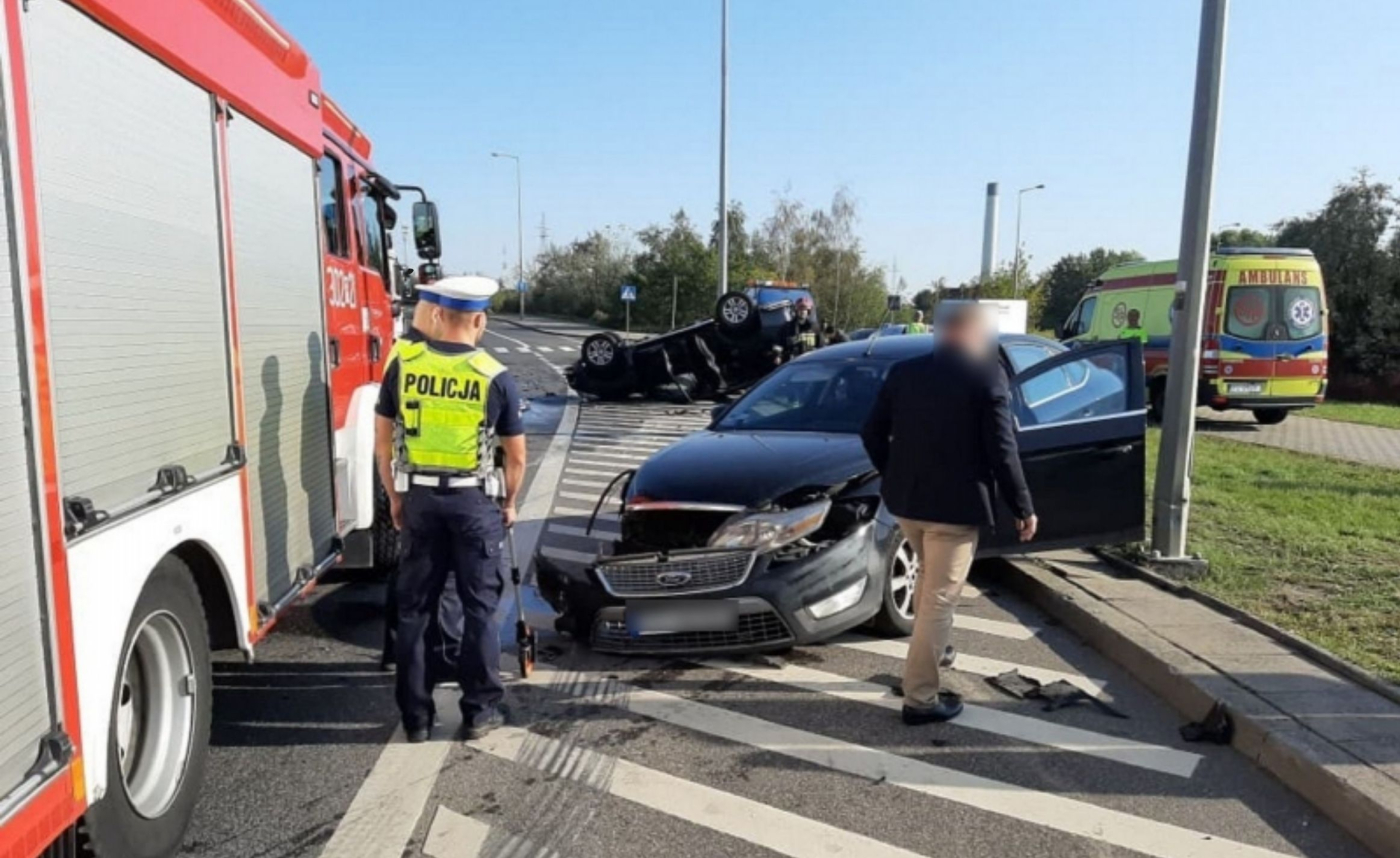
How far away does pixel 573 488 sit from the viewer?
10133mm

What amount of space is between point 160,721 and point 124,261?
141 centimetres

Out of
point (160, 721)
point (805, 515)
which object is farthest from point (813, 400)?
point (160, 721)

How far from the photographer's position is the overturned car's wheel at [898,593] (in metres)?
5.26

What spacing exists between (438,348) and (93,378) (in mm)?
1490

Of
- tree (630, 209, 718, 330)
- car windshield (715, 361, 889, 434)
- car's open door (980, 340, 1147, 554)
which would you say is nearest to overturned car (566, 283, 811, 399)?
car windshield (715, 361, 889, 434)

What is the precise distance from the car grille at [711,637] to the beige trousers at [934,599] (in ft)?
2.30

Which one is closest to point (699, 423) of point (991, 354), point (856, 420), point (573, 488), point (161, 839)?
point (573, 488)

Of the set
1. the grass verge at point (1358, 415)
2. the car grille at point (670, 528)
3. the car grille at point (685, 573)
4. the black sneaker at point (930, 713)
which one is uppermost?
the car grille at point (670, 528)

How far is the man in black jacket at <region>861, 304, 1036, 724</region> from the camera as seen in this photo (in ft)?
13.6

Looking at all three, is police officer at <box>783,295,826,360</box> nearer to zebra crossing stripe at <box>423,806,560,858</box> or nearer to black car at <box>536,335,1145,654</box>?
black car at <box>536,335,1145,654</box>

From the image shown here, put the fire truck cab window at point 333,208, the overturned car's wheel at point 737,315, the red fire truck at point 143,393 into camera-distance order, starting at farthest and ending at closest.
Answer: the overturned car's wheel at point 737,315, the fire truck cab window at point 333,208, the red fire truck at point 143,393

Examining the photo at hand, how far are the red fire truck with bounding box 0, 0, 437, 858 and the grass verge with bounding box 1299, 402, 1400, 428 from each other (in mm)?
17499

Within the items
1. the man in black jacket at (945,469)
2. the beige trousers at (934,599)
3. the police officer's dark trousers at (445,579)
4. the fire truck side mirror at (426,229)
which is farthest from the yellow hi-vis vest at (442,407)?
the fire truck side mirror at (426,229)

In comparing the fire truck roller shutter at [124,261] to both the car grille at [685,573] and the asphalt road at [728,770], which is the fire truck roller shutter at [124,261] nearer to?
the asphalt road at [728,770]
